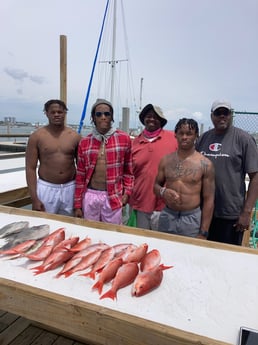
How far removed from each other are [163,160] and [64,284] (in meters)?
1.50

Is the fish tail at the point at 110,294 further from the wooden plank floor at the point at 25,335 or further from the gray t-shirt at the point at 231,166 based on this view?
the gray t-shirt at the point at 231,166

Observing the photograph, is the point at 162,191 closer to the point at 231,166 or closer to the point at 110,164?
the point at 110,164

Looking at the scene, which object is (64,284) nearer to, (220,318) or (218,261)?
(220,318)

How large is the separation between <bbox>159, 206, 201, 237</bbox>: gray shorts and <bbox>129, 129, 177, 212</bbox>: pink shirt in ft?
1.80

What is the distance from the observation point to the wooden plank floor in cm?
228

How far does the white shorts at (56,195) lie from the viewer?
9.65 feet

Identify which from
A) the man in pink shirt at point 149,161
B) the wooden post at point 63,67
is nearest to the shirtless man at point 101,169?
the man in pink shirt at point 149,161

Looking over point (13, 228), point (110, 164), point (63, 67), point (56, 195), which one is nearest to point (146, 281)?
point (13, 228)

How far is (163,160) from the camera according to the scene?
2.58 metres

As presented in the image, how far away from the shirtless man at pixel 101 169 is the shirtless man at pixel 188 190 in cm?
55

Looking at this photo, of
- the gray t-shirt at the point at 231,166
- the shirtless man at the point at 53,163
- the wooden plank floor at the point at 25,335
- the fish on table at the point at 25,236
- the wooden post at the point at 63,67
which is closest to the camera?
the fish on table at the point at 25,236

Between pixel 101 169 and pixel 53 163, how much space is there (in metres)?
0.54

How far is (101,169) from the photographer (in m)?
2.76

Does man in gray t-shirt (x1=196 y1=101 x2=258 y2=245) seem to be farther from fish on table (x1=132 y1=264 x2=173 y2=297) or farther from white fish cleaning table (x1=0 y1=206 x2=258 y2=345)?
fish on table (x1=132 y1=264 x2=173 y2=297)
